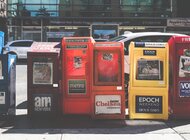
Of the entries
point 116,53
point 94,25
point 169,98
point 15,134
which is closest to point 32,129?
point 15,134

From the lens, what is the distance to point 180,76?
27.5 ft

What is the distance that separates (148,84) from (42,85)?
1861mm

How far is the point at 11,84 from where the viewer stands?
330 inches

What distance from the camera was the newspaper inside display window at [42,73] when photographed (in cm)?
830

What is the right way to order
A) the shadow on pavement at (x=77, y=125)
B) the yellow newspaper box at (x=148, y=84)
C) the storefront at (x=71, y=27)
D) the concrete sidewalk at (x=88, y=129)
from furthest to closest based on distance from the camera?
1. the storefront at (x=71, y=27)
2. the yellow newspaper box at (x=148, y=84)
3. the shadow on pavement at (x=77, y=125)
4. the concrete sidewalk at (x=88, y=129)

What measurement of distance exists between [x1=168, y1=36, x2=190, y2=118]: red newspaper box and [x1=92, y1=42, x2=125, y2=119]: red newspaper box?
3.04ft

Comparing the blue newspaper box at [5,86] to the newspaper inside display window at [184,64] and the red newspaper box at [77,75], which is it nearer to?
the red newspaper box at [77,75]

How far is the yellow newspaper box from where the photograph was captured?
830 cm

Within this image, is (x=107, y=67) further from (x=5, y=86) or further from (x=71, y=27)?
(x=71, y=27)

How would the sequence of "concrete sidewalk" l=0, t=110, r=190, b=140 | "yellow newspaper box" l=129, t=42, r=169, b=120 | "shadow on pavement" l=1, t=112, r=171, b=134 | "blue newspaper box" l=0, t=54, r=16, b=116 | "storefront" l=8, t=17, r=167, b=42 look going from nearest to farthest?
"concrete sidewalk" l=0, t=110, r=190, b=140 < "shadow on pavement" l=1, t=112, r=171, b=134 < "blue newspaper box" l=0, t=54, r=16, b=116 < "yellow newspaper box" l=129, t=42, r=169, b=120 < "storefront" l=8, t=17, r=167, b=42

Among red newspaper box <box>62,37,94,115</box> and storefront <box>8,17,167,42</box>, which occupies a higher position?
storefront <box>8,17,167,42</box>

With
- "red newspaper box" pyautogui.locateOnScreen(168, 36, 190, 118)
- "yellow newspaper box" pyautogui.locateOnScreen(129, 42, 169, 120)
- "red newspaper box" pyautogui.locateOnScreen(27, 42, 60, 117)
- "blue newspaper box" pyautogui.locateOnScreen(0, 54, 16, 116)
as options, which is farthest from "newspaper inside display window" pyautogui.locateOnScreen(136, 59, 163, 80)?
"blue newspaper box" pyautogui.locateOnScreen(0, 54, 16, 116)

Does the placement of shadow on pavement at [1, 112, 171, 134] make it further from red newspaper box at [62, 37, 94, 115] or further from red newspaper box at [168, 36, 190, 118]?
red newspaper box at [168, 36, 190, 118]

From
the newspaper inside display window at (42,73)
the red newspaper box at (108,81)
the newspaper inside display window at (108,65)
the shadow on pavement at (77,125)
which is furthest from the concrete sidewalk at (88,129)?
the newspaper inside display window at (108,65)
